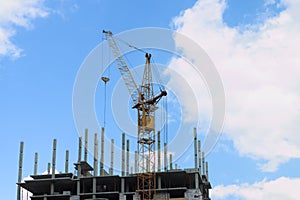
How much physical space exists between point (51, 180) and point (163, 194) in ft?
80.0

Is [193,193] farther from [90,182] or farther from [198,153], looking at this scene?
[90,182]

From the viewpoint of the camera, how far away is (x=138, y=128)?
9900 centimetres

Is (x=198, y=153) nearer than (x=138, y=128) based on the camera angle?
Answer: No

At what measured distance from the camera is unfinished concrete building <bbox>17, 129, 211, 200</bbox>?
102375 mm

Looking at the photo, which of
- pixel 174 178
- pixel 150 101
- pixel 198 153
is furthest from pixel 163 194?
pixel 150 101

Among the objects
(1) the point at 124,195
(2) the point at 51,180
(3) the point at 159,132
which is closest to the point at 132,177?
(1) the point at 124,195

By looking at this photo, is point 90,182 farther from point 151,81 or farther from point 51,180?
point 151,81

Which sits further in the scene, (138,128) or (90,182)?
(90,182)

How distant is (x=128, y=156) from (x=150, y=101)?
13.5 metres

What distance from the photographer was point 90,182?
106812 millimetres

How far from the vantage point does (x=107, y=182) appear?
107 m

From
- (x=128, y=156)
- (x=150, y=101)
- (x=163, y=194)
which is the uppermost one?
(x=150, y=101)

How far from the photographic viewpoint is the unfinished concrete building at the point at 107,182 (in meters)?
102

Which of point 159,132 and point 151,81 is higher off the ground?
point 151,81
